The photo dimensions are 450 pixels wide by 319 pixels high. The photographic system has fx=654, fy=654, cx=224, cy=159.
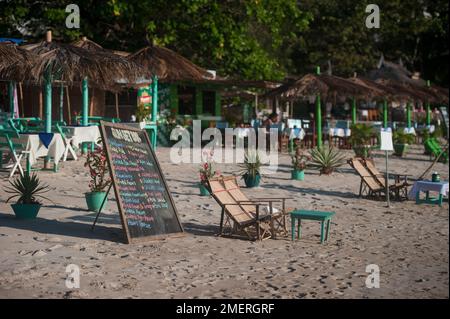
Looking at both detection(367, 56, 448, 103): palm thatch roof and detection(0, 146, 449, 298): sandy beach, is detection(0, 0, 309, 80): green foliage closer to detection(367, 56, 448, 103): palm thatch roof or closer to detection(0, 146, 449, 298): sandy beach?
detection(367, 56, 448, 103): palm thatch roof

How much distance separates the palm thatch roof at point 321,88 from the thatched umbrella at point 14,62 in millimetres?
8591

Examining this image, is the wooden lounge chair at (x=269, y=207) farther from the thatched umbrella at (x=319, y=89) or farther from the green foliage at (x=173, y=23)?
the green foliage at (x=173, y=23)

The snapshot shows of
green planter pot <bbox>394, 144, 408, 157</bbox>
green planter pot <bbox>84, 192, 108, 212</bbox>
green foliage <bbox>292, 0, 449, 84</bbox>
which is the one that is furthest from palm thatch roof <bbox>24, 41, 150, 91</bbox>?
green foliage <bbox>292, 0, 449, 84</bbox>

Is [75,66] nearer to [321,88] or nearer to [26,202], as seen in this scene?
[26,202]

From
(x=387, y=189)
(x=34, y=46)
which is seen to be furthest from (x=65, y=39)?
(x=387, y=189)

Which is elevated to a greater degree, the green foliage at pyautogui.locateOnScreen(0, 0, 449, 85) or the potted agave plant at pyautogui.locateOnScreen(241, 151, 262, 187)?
the green foliage at pyautogui.locateOnScreen(0, 0, 449, 85)

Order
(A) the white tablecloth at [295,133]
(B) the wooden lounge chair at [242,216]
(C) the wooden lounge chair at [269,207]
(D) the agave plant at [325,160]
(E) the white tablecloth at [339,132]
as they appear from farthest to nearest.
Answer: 1. (E) the white tablecloth at [339,132]
2. (A) the white tablecloth at [295,133]
3. (D) the agave plant at [325,160]
4. (C) the wooden lounge chair at [269,207]
5. (B) the wooden lounge chair at [242,216]

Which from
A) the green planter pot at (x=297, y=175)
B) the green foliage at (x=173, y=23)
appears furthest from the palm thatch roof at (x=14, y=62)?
the green foliage at (x=173, y=23)

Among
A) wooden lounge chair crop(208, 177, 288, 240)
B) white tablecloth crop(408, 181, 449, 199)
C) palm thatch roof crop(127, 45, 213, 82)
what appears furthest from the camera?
palm thatch roof crop(127, 45, 213, 82)

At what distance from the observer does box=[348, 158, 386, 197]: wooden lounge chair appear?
1173 cm

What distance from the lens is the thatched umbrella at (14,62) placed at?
12.0 meters

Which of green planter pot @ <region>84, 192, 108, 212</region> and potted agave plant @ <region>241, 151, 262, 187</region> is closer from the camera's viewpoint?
green planter pot @ <region>84, 192, 108, 212</region>

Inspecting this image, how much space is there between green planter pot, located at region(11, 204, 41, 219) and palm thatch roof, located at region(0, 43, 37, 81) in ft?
→ 14.4

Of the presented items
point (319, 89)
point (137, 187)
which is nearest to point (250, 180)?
point (137, 187)
